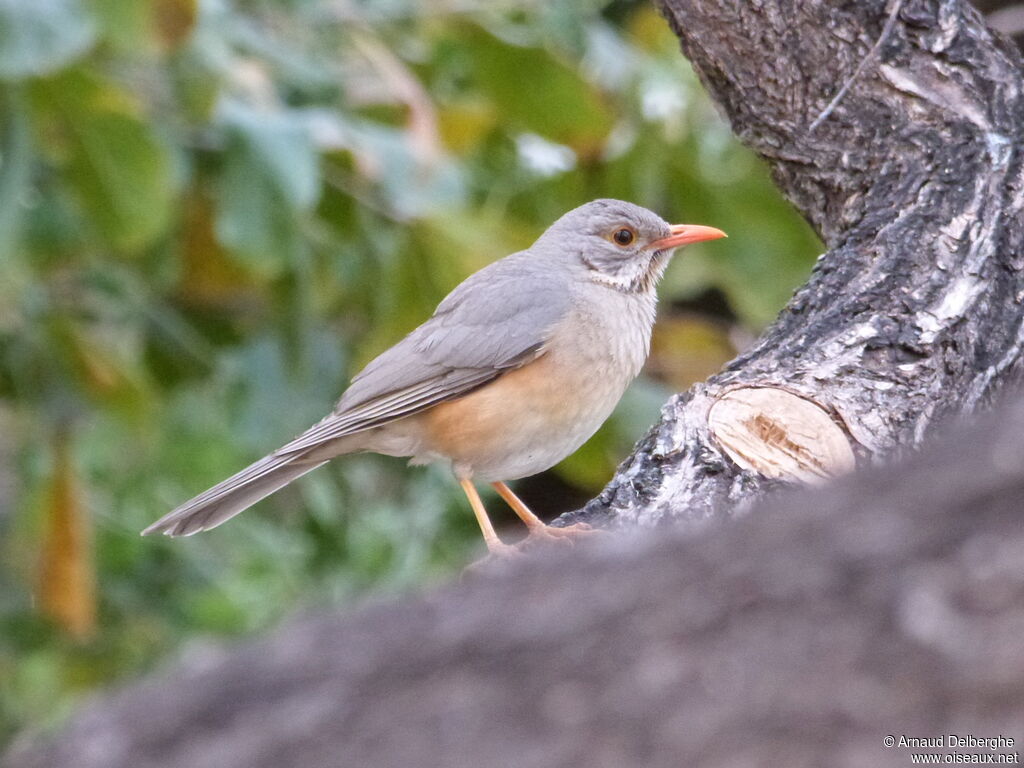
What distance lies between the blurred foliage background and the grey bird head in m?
0.71

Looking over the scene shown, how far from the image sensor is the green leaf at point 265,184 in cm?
552

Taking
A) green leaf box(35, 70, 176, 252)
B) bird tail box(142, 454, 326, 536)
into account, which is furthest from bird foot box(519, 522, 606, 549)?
green leaf box(35, 70, 176, 252)

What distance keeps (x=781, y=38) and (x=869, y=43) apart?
11.6 inches

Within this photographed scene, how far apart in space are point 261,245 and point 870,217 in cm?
256

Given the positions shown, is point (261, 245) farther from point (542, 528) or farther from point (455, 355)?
point (542, 528)

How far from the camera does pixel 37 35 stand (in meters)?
4.89

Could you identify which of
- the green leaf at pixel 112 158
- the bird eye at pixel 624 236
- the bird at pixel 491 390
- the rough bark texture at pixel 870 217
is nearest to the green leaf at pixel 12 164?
the green leaf at pixel 112 158

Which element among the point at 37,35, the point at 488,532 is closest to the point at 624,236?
the point at 488,532

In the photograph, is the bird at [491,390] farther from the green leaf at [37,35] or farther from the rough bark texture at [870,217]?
the green leaf at [37,35]

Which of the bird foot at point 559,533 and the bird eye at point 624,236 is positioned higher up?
the bird eye at point 624,236

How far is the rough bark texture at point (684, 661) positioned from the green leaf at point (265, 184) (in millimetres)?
4060

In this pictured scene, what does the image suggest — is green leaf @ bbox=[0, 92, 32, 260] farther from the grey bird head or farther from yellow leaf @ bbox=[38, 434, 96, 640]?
the grey bird head

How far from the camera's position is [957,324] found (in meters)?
4.07

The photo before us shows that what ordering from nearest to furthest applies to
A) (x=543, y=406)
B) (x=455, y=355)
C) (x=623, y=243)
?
(x=543, y=406)
(x=455, y=355)
(x=623, y=243)
